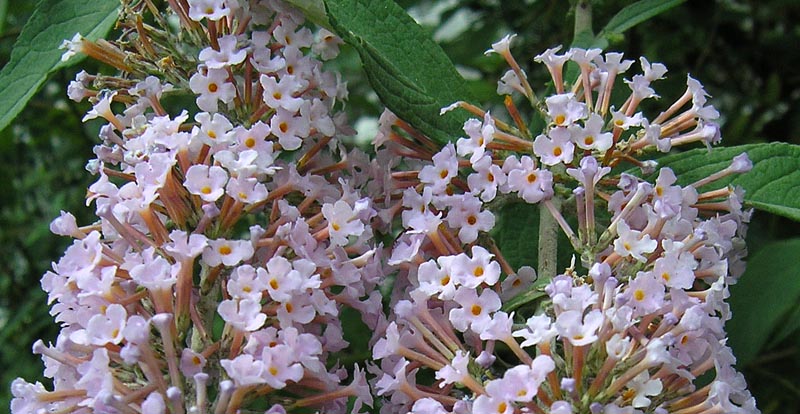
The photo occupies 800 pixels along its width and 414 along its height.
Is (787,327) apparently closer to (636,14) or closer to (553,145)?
(636,14)

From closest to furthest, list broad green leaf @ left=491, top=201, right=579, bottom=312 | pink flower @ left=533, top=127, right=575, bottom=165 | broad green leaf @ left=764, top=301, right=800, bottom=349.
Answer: pink flower @ left=533, top=127, right=575, bottom=165, broad green leaf @ left=491, top=201, right=579, bottom=312, broad green leaf @ left=764, top=301, right=800, bottom=349

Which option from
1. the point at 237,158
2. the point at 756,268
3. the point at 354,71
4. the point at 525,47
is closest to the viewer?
the point at 237,158

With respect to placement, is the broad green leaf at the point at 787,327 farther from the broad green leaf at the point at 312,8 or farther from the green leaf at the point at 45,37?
the green leaf at the point at 45,37

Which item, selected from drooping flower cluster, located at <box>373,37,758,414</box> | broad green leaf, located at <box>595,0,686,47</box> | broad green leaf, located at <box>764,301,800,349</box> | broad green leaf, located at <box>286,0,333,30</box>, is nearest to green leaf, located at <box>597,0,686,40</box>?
broad green leaf, located at <box>595,0,686,47</box>

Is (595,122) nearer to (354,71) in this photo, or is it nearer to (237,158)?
(237,158)

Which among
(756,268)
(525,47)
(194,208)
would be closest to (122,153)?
(194,208)

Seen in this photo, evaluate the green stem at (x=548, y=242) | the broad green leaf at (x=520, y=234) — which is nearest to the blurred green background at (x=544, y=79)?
the broad green leaf at (x=520, y=234)

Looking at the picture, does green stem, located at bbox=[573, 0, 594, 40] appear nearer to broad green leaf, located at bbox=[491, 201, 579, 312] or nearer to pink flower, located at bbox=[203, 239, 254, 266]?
broad green leaf, located at bbox=[491, 201, 579, 312]

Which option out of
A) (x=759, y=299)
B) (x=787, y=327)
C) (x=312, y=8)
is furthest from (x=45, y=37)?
(x=787, y=327)
